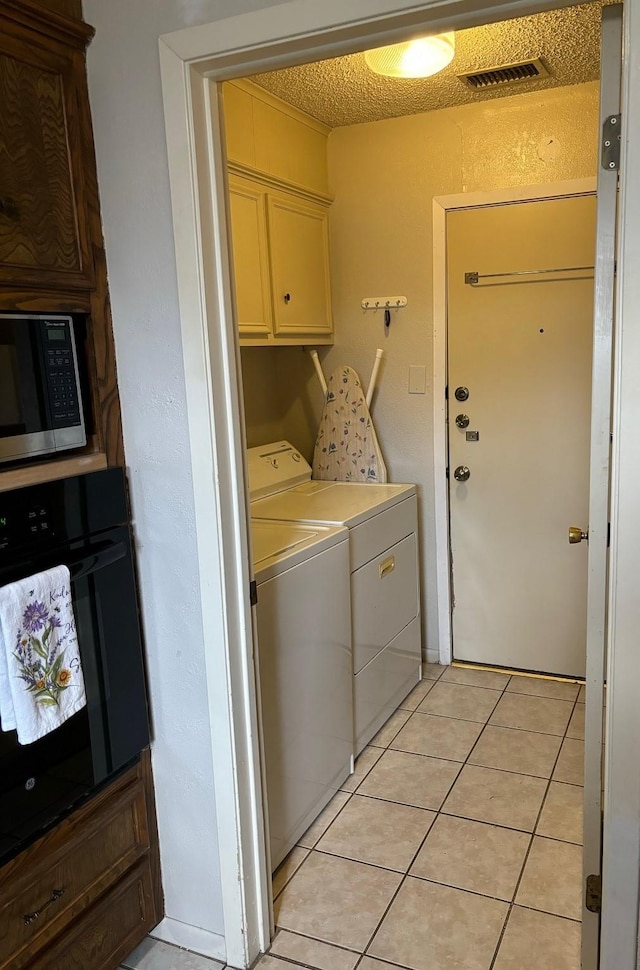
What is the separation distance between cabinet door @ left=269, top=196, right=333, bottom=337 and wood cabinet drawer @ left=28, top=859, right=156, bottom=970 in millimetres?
1999

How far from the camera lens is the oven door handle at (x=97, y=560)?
5.05ft

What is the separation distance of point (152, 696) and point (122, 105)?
4.42 ft

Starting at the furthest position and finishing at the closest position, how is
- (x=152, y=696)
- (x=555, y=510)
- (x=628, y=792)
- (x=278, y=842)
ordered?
1. (x=555, y=510)
2. (x=278, y=842)
3. (x=152, y=696)
4. (x=628, y=792)

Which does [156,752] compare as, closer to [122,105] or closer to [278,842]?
[278,842]

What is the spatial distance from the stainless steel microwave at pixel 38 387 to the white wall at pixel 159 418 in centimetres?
15

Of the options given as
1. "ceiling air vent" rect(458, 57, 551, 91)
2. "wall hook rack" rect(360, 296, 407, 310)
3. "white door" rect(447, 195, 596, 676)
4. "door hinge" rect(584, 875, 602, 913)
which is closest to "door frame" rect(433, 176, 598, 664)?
"white door" rect(447, 195, 596, 676)

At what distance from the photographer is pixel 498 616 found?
3383 millimetres

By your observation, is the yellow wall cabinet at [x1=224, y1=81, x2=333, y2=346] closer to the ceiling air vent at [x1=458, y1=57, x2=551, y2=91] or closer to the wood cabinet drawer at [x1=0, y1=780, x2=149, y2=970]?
the ceiling air vent at [x1=458, y1=57, x2=551, y2=91]

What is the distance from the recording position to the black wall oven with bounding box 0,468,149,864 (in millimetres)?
1416

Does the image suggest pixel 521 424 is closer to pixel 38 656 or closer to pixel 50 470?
pixel 50 470

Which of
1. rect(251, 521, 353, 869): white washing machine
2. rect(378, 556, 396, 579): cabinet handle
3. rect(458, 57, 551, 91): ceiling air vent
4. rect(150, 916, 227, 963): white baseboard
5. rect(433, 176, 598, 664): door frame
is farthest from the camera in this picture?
rect(433, 176, 598, 664): door frame

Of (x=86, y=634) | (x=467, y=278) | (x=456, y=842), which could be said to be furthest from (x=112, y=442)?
(x=467, y=278)

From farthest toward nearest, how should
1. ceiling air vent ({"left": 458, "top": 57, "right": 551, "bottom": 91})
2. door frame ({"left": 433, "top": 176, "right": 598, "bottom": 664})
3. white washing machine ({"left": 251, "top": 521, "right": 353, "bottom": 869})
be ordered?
door frame ({"left": 433, "top": 176, "right": 598, "bottom": 664}), ceiling air vent ({"left": 458, "top": 57, "right": 551, "bottom": 91}), white washing machine ({"left": 251, "top": 521, "right": 353, "bottom": 869})

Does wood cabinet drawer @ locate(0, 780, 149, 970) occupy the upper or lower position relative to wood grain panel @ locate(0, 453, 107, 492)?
lower
